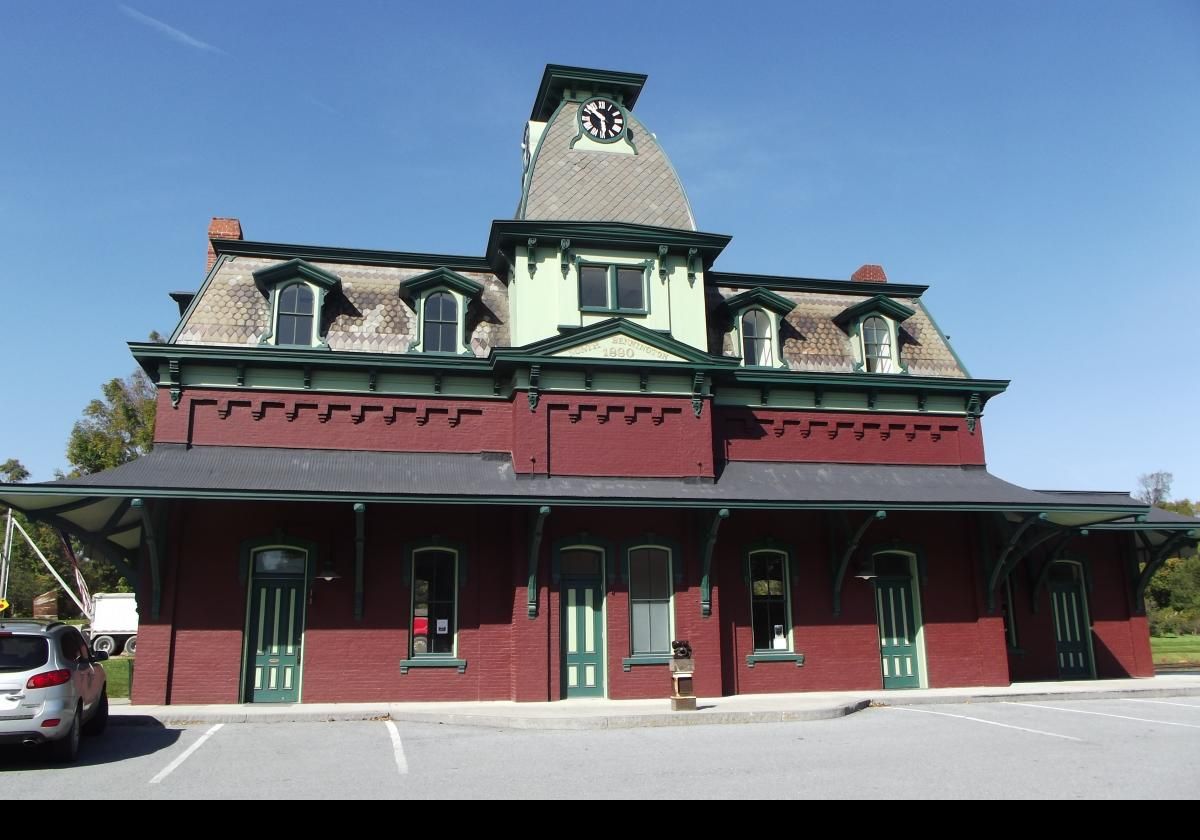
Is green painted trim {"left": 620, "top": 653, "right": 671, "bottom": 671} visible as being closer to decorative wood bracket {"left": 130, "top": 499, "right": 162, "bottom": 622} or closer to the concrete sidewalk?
the concrete sidewalk

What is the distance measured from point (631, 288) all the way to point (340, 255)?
19.3 ft

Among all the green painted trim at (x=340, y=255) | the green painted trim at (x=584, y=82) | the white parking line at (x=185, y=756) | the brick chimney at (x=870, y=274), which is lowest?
the white parking line at (x=185, y=756)

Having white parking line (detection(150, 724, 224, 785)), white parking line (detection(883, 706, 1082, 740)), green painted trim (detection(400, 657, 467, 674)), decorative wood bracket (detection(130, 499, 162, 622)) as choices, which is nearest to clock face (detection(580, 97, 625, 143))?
green painted trim (detection(400, 657, 467, 674))

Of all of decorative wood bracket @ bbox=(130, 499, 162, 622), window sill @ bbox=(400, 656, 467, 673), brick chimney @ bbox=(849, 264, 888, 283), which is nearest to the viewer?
decorative wood bracket @ bbox=(130, 499, 162, 622)

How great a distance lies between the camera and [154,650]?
618 inches

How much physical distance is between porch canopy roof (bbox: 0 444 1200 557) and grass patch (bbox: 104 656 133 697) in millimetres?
4273

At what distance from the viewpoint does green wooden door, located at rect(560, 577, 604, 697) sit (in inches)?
661

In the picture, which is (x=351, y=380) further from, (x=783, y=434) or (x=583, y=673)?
(x=783, y=434)

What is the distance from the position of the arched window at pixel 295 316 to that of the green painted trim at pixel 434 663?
6171 millimetres

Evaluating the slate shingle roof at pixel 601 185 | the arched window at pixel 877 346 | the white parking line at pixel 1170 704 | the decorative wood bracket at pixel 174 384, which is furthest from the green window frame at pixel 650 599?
the decorative wood bracket at pixel 174 384

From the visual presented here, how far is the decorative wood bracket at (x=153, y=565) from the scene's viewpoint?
1516cm

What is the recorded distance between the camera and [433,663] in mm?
16562

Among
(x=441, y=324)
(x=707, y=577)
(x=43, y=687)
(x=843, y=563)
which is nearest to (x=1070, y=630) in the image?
(x=843, y=563)

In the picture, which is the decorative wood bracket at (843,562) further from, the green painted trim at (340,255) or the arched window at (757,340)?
the green painted trim at (340,255)
